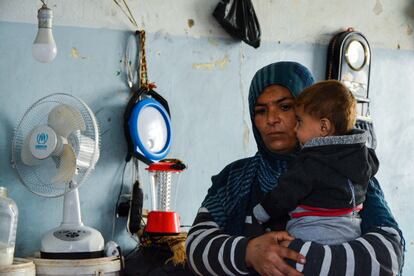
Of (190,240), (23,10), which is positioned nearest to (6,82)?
(23,10)

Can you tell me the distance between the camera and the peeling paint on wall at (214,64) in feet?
11.6

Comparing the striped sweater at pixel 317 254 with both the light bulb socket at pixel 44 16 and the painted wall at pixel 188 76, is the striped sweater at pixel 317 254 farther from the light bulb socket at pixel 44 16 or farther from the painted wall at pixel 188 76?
the light bulb socket at pixel 44 16

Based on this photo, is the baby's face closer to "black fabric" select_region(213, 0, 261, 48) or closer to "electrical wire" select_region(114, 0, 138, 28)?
"electrical wire" select_region(114, 0, 138, 28)

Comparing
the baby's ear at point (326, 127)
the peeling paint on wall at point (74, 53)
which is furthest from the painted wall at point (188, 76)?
the baby's ear at point (326, 127)

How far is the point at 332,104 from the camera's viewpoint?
7.55ft

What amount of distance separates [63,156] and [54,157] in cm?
8

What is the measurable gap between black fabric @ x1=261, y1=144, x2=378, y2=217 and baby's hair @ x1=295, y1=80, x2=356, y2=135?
0.08 metres

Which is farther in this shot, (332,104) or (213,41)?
(213,41)

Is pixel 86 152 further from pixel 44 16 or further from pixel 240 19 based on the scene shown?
pixel 240 19

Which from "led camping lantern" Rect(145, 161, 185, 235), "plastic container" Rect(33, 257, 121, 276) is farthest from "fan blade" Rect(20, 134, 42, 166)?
"led camping lantern" Rect(145, 161, 185, 235)

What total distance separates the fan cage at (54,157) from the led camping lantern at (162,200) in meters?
0.41

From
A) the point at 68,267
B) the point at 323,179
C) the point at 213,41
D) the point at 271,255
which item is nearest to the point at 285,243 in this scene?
the point at 271,255

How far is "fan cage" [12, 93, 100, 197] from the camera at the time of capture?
279cm

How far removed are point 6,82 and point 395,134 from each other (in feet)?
8.30
